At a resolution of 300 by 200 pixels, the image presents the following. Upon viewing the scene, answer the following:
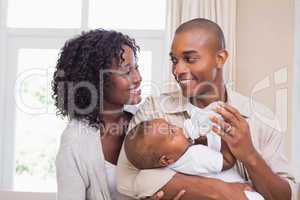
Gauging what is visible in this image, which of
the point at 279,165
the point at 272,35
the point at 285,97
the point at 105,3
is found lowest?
the point at 279,165

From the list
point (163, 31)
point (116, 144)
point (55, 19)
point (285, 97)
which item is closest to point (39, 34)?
point (55, 19)

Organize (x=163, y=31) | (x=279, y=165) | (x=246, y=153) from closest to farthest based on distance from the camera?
(x=246, y=153), (x=279, y=165), (x=163, y=31)

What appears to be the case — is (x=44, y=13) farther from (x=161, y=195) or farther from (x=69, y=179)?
(x=161, y=195)

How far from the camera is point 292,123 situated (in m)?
2.62

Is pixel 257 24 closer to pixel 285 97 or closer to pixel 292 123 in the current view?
pixel 285 97

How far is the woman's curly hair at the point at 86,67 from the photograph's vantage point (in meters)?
1.79

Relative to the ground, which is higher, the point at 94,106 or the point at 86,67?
the point at 86,67

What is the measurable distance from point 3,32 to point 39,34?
0.82 feet

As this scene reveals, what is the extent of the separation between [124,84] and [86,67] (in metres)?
0.18

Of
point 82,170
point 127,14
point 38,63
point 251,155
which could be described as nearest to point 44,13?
point 38,63

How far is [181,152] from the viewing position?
4.75ft

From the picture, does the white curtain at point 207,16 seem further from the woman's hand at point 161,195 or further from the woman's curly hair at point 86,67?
the woman's hand at point 161,195

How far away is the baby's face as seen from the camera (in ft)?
4.75

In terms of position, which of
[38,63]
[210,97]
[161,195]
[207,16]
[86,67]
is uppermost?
[207,16]
